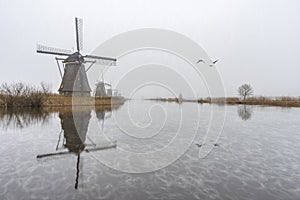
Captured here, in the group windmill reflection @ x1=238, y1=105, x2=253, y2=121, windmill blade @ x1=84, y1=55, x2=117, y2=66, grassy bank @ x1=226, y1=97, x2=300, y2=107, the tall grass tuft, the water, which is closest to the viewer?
the water

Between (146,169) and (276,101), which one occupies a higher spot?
(276,101)

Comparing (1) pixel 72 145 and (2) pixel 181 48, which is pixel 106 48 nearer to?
(2) pixel 181 48

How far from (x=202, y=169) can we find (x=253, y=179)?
1275 millimetres

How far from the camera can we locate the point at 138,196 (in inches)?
152

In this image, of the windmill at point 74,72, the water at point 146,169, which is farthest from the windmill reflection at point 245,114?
the windmill at point 74,72

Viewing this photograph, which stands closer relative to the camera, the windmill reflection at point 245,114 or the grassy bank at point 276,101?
the windmill reflection at point 245,114

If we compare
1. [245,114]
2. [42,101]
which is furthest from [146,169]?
[42,101]

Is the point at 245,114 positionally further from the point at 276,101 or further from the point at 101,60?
the point at 276,101

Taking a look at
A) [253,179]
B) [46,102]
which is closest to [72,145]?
[253,179]

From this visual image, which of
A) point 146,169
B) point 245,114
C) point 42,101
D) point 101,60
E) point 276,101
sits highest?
point 101,60

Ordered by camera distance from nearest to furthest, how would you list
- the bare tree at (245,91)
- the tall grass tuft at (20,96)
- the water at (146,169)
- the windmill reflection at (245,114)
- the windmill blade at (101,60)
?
the water at (146,169)
the windmill reflection at (245,114)
the tall grass tuft at (20,96)
the windmill blade at (101,60)
the bare tree at (245,91)

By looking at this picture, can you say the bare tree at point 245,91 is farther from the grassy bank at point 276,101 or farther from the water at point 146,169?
the water at point 146,169

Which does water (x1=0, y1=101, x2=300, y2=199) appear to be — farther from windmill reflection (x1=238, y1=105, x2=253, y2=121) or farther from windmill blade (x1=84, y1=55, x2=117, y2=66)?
windmill blade (x1=84, y1=55, x2=117, y2=66)

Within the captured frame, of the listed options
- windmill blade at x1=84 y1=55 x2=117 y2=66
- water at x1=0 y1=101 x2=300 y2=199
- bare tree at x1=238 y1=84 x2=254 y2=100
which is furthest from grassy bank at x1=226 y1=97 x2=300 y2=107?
water at x1=0 y1=101 x2=300 y2=199
